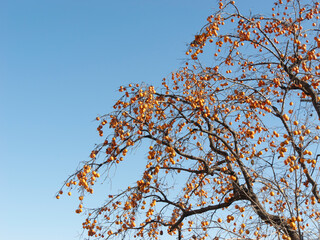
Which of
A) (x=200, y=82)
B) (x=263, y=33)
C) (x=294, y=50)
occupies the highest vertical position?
(x=263, y=33)

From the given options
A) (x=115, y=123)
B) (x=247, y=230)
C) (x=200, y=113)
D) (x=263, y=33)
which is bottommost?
(x=247, y=230)

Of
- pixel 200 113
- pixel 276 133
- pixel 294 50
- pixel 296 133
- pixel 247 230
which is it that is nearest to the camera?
pixel 296 133

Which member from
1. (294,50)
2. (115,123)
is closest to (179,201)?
(115,123)

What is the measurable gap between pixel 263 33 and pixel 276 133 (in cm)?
230

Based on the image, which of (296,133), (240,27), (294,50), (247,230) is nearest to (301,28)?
(294,50)

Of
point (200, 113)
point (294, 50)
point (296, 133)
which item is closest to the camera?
point (296, 133)

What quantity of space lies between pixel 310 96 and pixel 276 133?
A: 5.01 ft

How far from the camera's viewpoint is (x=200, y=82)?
580 centimetres

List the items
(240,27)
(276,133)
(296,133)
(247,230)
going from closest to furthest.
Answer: (296,133)
(247,230)
(276,133)
(240,27)

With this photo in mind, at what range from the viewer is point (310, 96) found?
19.8 ft

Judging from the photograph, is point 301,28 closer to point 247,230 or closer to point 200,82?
point 200,82

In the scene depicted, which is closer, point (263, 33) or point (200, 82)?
point (200, 82)

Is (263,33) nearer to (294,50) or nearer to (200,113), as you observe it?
(294,50)

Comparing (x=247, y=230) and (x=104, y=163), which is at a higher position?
(x=104, y=163)
